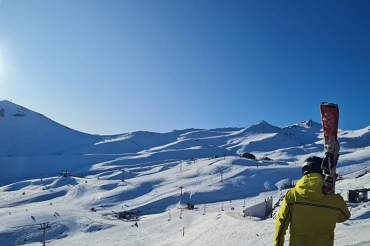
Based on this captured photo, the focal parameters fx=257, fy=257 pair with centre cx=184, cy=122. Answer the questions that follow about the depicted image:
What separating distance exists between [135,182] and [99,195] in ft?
24.8

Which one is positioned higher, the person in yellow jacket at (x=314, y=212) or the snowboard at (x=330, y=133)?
the snowboard at (x=330, y=133)

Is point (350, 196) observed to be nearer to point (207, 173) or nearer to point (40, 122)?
point (207, 173)

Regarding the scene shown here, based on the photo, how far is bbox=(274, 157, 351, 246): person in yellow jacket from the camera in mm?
3223

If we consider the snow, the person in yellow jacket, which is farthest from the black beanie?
the snow

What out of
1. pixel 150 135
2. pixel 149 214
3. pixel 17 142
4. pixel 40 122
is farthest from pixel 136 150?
pixel 149 214

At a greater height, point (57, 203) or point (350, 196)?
point (350, 196)

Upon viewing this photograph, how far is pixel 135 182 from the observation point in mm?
49594

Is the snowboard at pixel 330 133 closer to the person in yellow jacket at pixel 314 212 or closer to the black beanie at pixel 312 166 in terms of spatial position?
the black beanie at pixel 312 166

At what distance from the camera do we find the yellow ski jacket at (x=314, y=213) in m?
3.22

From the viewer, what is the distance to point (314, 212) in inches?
128

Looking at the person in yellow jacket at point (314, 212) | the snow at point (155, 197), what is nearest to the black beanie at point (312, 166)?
the person in yellow jacket at point (314, 212)

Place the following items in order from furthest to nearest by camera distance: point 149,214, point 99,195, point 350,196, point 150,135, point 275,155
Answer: point 150,135 → point 275,155 → point 99,195 → point 149,214 → point 350,196

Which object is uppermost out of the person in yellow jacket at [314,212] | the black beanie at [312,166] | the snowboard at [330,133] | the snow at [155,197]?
the snowboard at [330,133]

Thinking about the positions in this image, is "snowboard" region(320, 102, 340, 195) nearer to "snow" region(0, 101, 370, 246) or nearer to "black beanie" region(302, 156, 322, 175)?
"black beanie" region(302, 156, 322, 175)
